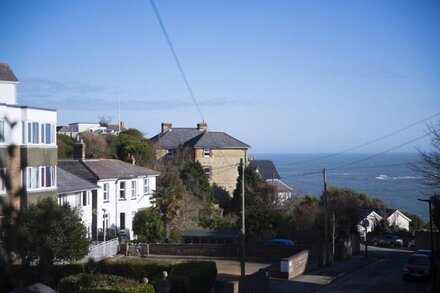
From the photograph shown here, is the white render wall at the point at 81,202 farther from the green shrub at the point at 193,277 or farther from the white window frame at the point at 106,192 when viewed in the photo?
the green shrub at the point at 193,277

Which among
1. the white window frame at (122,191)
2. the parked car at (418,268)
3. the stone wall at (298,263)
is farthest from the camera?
the white window frame at (122,191)

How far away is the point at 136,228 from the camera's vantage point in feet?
143

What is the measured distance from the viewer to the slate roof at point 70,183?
37.1m

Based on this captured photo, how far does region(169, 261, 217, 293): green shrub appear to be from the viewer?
2009cm

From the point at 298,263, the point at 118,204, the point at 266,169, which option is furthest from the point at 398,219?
the point at 298,263

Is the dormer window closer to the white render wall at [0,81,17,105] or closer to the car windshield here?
the white render wall at [0,81,17,105]

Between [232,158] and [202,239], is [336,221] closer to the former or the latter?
[202,239]

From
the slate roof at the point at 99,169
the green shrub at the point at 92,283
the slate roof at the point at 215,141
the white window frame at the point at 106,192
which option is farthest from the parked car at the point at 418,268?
the slate roof at the point at 215,141

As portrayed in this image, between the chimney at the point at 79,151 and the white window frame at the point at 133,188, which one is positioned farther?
the chimney at the point at 79,151

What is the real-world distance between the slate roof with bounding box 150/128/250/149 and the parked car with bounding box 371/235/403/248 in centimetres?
1881

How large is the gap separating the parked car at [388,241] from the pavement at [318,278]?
1819cm

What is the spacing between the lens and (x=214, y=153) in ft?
230

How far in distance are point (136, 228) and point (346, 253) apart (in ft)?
51.3

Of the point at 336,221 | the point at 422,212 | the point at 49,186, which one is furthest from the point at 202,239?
the point at 422,212
